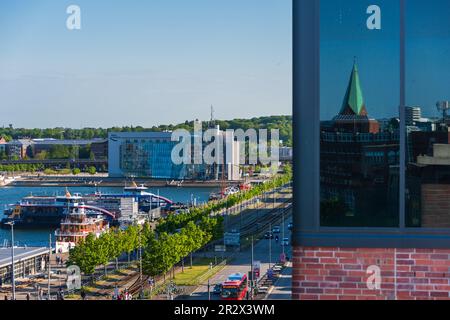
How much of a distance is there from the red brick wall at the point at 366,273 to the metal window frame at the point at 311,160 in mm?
24

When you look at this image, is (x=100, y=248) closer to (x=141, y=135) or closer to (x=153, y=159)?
(x=141, y=135)

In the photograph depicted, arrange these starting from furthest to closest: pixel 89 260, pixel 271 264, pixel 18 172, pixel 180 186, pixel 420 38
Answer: pixel 18 172
pixel 180 186
pixel 89 260
pixel 271 264
pixel 420 38

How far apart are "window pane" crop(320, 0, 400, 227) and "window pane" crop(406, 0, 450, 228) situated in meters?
0.04

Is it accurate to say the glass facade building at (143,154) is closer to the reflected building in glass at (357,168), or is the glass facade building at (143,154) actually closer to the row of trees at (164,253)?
the row of trees at (164,253)

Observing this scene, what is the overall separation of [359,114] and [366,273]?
402mm

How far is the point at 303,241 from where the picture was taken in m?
1.55

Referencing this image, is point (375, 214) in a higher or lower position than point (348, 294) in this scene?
higher

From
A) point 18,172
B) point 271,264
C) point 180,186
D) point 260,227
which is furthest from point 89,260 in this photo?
point 18,172

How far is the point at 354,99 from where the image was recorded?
1555mm

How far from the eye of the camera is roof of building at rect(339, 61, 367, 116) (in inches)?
60.7

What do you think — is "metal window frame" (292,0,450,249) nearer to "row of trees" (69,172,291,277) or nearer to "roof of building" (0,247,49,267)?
"roof of building" (0,247,49,267)

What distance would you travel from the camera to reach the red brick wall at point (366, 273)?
1516 mm
